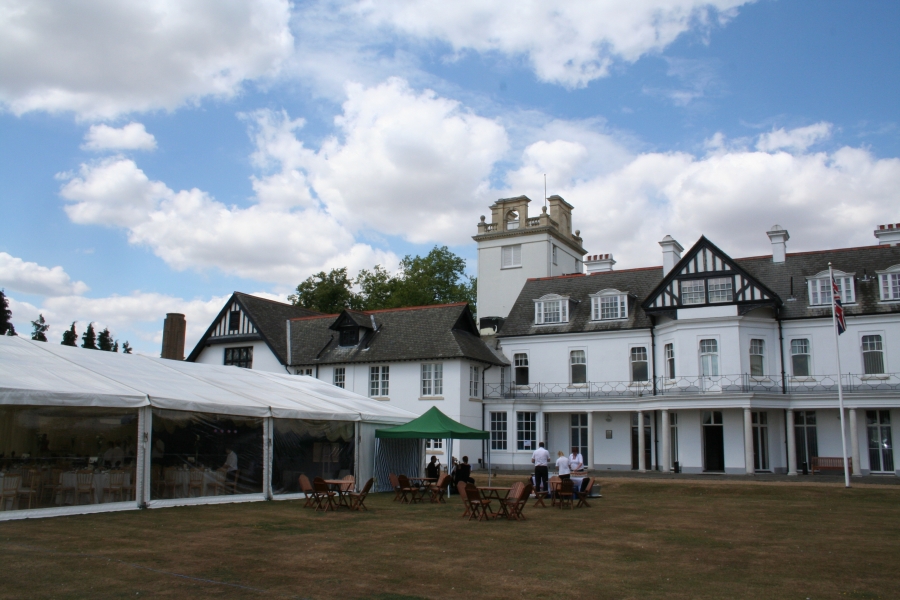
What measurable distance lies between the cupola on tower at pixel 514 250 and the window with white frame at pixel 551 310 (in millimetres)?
5653

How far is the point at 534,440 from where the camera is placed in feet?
103

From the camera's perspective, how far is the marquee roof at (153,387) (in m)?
13.7

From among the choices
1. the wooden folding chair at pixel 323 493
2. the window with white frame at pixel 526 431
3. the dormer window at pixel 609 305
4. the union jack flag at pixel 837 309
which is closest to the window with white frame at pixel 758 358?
the union jack flag at pixel 837 309

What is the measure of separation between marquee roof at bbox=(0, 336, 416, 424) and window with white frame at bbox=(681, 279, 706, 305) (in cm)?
1219

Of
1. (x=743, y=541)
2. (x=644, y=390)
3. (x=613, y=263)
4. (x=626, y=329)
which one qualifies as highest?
(x=613, y=263)

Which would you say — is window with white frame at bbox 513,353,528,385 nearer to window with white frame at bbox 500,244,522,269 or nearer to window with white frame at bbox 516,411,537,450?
window with white frame at bbox 516,411,537,450

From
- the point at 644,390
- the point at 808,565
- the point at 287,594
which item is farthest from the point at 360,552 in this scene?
the point at 644,390

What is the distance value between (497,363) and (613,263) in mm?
8249

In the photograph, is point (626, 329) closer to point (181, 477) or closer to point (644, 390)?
point (644, 390)

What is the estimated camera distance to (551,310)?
32656 millimetres

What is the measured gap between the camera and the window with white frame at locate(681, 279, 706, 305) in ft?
91.6

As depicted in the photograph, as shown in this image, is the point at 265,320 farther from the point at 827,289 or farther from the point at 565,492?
the point at 827,289

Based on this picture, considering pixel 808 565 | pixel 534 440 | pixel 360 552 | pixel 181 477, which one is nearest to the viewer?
pixel 808 565

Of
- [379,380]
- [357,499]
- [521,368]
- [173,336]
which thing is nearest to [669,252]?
[521,368]
